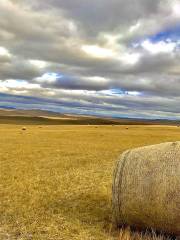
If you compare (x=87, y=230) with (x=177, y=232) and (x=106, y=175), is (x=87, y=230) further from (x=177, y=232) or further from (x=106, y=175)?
(x=106, y=175)

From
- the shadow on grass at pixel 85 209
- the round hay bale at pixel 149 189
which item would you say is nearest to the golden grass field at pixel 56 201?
the shadow on grass at pixel 85 209

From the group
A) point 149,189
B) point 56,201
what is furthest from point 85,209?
point 149,189

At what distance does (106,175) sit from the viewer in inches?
725

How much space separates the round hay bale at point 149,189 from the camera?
9.18 meters

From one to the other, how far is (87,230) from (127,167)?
1.79 meters

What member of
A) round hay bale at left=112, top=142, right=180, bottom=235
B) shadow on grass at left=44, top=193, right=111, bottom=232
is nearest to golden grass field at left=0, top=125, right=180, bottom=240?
shadow on grass at left=44, top=193, right=111, bottom=232

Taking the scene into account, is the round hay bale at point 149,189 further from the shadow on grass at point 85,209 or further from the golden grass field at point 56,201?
the shadow on grass at point 85,209

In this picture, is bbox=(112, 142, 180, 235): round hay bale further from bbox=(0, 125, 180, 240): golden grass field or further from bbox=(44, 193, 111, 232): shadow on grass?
bbox=(44, 193, 111, 232): shadow on grass

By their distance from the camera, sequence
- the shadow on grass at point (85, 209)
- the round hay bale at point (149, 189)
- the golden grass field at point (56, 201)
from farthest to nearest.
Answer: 1. the shadow on grass at point (85, 209)
2. the golden grass field at point (56, 201)
3. the round hay bale at point (149, 189)

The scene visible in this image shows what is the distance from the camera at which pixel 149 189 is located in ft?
31.0

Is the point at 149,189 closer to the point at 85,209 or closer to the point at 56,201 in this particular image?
the point at 85,209

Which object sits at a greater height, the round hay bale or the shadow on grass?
the round hay bale

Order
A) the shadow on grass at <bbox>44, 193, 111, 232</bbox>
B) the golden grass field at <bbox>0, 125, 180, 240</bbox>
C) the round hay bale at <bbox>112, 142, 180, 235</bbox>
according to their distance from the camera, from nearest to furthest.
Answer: the round hay bale at <bbox>112, 142, 180, 235</bbox>
the golden grass field at <bbox>0, 125, 180, 240</bbox>
the shadow on grass at <bbox>44, 193, 111, 232</bbox>

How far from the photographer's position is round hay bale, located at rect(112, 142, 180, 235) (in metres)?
9.18
